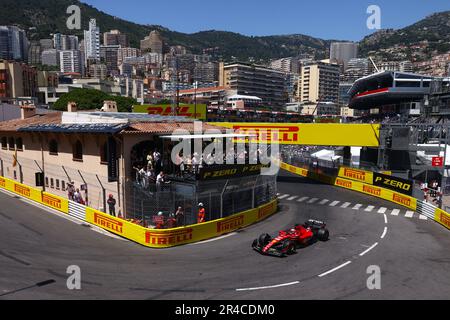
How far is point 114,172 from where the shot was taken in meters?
21.2

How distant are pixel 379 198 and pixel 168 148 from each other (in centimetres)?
1812

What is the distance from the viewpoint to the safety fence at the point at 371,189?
23.1 meters

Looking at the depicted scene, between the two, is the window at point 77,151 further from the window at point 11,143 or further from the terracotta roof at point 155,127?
the window at point 11,143

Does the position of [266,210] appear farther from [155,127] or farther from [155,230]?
[155,230]

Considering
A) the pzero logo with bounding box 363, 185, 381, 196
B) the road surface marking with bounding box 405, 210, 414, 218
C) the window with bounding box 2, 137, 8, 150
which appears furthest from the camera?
the window with bounding box 2, 137, 8, 150

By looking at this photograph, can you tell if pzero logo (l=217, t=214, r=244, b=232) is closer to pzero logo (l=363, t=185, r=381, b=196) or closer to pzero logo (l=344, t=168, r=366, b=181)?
pzero logo (l=363, t=185, r=381, b=196)

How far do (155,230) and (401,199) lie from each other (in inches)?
792

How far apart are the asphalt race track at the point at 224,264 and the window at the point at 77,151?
4.12 meters

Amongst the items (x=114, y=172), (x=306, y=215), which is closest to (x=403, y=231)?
(x=306, y=215)

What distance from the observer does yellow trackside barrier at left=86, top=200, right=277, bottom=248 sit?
16656 mm

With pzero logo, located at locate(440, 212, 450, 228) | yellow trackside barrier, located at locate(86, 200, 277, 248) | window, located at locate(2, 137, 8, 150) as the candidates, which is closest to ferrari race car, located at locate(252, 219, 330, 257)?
yellow trackside barrier, located at locate(86, 200, 277, 248)

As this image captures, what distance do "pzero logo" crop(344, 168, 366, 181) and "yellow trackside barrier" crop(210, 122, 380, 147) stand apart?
3314mm

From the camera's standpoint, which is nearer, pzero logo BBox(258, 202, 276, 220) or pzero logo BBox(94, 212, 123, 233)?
pzero logo BBox(94, 212, 123, 233)
